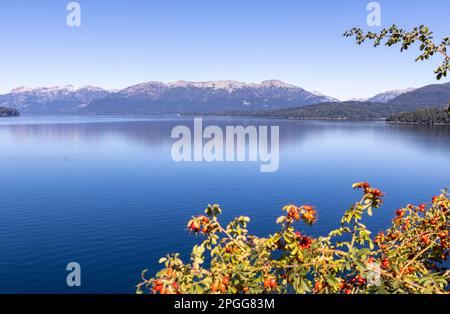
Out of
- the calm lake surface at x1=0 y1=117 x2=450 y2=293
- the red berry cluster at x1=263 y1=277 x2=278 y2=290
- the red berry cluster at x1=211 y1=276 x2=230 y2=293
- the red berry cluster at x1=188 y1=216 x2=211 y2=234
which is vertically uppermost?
the red berry cluster at x1=188 y1=216 x2=211 y2=234

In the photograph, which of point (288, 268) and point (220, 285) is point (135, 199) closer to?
point (288, 268)

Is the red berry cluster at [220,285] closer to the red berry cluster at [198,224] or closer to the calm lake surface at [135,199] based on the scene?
the red berry cluster at [198,224]

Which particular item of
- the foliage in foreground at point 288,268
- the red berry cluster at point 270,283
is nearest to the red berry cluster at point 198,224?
the foliage in foreground at point 288,268

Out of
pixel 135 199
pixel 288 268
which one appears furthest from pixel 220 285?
pixel 135 199

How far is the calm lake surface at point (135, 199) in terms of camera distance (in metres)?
37.4

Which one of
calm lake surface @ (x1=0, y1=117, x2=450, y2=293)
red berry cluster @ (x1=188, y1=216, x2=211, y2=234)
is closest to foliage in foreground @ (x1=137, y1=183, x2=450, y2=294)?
red berry cluster @ (x1=188, y1=216, x2=211, y2=234)

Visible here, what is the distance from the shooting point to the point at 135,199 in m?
61.3

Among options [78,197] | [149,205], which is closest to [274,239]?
[149,205]

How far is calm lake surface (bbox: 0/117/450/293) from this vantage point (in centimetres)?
3741

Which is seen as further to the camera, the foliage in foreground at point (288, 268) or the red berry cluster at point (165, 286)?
the foliage in foreground at point (288, 268)

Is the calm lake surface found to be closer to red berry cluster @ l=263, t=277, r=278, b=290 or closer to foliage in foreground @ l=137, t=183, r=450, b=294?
foliage in foreground @ l=137, t=183, r=450, b=294

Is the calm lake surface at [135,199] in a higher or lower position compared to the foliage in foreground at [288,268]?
lower
